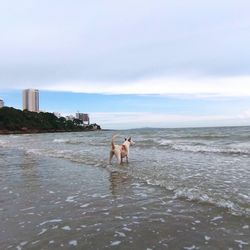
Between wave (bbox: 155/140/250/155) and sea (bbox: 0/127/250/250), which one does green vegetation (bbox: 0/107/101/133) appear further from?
sea (bbox: 0/127/250/250)

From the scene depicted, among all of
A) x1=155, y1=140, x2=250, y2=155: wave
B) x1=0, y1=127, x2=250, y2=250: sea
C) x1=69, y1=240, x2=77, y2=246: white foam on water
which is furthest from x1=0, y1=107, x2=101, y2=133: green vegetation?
x1=69, y1=240, x2=77, y2=246: white foam on water

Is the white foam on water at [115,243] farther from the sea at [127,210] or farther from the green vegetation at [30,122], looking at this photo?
the green vegetation at [30,122]

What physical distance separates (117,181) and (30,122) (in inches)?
4520

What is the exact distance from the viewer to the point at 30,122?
120688 mm

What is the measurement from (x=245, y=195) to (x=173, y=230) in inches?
110

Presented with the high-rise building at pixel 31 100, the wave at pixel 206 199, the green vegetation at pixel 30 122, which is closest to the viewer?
the wave at pixel 206 199

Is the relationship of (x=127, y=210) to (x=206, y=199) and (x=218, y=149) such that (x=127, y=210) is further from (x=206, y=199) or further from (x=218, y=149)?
(x=218, y=149)

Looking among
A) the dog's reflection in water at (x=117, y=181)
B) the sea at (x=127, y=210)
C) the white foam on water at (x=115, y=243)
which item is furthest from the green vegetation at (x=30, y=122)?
the white foam on water at (x=115, y=243)

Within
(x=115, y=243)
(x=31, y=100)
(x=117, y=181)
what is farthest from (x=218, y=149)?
→ (x=31, y=100)

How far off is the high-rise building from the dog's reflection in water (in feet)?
553

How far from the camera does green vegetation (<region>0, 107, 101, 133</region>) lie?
11044 cm

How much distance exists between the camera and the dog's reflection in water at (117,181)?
28.3 feet

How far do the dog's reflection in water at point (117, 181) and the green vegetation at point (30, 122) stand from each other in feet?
320

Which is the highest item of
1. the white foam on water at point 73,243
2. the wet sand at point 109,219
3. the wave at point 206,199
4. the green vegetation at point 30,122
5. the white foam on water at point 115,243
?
the green vegetation at point 30,122
